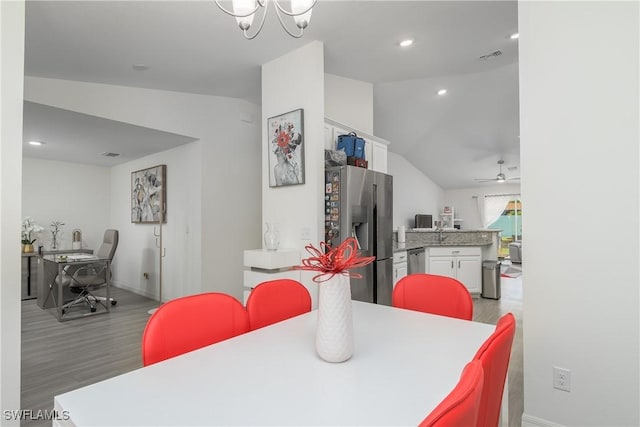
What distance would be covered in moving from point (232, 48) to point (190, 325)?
8.18ft

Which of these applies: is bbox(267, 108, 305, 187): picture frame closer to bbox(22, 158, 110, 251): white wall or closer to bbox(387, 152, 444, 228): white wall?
bbox(387, 152, 444, 228): white wall

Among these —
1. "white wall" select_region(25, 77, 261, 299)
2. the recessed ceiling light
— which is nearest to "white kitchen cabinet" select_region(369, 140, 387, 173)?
the recessed ceiling light

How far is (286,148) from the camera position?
124 inches

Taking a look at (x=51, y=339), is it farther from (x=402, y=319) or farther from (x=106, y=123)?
(x=402, y=319)

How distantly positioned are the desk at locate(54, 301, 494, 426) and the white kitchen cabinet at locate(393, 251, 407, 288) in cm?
282

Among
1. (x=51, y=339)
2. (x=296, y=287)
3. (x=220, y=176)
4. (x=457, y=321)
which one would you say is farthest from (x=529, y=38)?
(x=51, y=339)

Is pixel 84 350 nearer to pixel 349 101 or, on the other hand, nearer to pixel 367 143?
pixel 367 143

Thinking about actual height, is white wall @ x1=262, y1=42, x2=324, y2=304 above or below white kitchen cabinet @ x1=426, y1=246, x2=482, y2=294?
above

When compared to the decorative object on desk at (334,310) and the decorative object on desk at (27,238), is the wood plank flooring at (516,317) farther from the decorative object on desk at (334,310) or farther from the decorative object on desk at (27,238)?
the decorative object on desk at (27,238)

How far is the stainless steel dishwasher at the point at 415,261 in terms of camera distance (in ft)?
16.0

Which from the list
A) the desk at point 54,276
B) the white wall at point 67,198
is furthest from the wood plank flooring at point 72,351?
the white wall at point 67,198

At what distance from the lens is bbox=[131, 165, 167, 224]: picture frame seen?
16.3 feet

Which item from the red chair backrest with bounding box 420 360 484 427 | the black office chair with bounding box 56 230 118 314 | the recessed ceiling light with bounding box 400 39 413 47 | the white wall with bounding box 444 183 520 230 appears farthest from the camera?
the white wall with bounding box 444 183 520 230

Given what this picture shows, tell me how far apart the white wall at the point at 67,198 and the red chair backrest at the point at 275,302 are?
6.05 m
